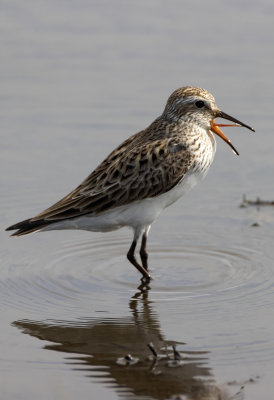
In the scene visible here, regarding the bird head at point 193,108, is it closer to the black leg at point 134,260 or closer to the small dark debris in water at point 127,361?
the black leg at point 134,260

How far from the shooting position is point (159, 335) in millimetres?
8695

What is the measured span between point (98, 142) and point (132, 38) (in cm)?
437

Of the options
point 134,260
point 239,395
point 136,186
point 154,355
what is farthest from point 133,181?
point 239,395

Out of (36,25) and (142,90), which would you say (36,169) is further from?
(36,25)

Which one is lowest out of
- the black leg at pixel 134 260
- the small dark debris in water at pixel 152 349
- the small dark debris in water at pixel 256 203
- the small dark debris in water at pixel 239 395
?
the small dark debris in water at pixel 239 395

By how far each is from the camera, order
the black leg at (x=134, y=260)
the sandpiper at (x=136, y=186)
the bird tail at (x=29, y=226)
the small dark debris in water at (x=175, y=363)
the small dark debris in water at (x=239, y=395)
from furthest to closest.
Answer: the black leg at (x=134, y=260) → the sandpiper at (x=136, y=186) → the bird tail at (x=29, y=226) → the small dark debris in water at (x=175, y=363) → the small dark debris in water at (x=239, y=395)

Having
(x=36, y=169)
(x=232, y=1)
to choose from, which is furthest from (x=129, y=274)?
(x=232, y=1)

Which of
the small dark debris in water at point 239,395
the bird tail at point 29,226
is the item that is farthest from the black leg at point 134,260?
the small dark debris in water at point 239,395

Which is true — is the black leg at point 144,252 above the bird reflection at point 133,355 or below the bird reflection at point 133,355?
above

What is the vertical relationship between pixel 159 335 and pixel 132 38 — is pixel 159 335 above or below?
below

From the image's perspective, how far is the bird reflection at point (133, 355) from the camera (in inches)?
298

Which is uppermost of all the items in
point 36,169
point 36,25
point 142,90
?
point 36,25

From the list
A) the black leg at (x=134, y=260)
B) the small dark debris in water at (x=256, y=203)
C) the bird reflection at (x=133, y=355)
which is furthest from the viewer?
the small dark debris in water at (x=256, y=203)

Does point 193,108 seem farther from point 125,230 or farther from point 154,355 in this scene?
point 154,355
